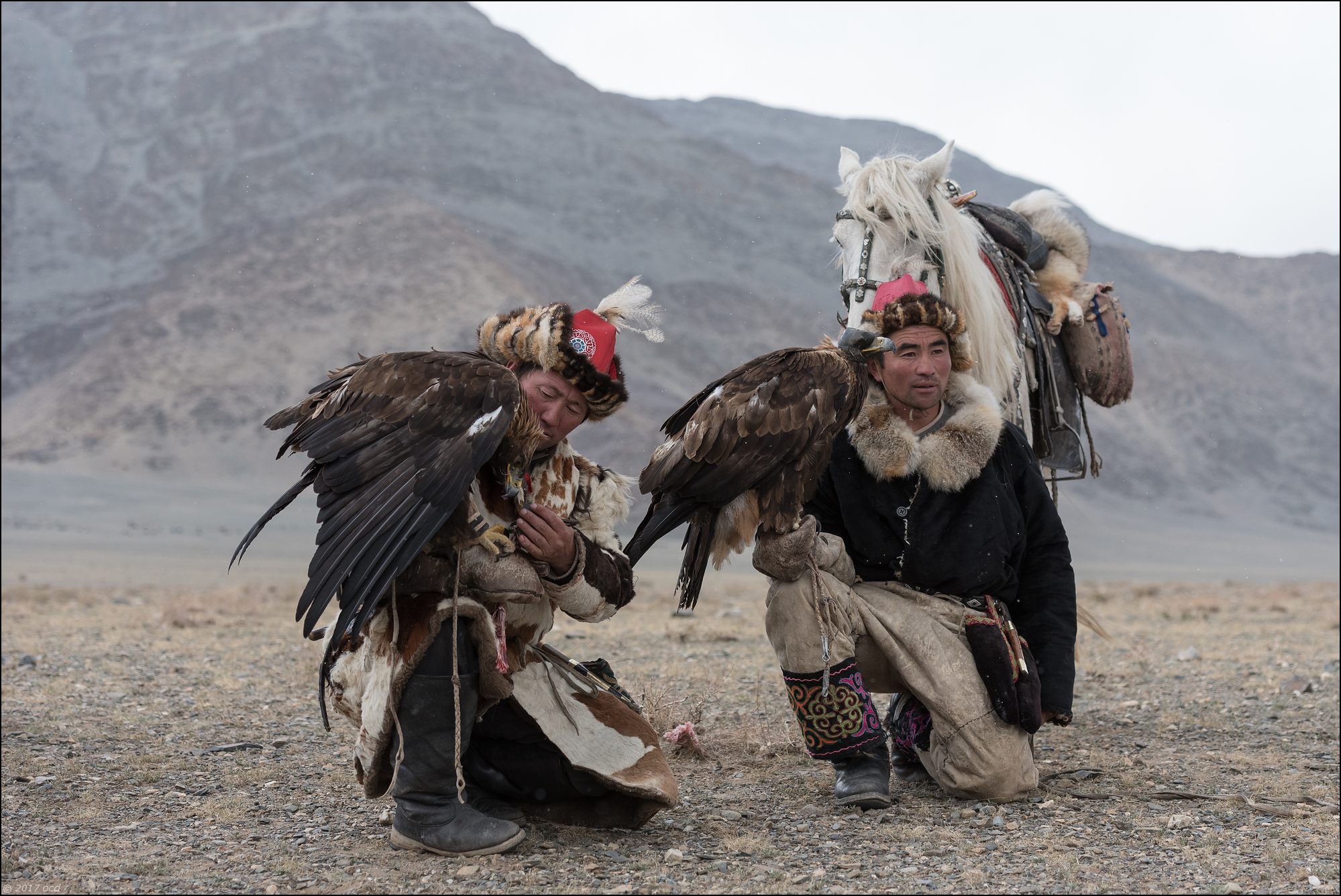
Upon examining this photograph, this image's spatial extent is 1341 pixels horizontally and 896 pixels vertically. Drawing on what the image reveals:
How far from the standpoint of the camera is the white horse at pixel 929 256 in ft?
16.1

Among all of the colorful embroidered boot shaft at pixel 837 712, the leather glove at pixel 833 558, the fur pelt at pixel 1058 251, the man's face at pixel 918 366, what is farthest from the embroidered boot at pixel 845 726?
the fur pelt at pixel 1058 251

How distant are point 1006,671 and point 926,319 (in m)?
1.14

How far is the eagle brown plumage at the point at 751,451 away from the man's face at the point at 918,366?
0.90 ft

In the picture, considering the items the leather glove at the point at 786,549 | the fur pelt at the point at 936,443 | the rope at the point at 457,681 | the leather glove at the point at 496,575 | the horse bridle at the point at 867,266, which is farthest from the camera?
the horse bridle at the point at 867,266

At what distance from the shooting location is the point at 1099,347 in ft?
19.0

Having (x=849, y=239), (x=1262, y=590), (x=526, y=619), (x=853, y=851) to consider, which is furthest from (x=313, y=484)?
(x=1262, y=590)

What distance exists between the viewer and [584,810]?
394 centimetres

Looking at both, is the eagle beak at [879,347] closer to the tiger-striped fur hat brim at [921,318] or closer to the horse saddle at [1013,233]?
the tiger-striped fur hat brim at [921,318]

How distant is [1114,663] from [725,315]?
51.7 m

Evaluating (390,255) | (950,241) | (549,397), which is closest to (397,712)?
(549,397)

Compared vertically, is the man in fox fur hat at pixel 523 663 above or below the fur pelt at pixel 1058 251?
below

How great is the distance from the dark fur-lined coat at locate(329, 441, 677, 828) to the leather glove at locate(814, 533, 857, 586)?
65 centimetres

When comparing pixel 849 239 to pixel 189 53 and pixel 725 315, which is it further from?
pixel 189 53

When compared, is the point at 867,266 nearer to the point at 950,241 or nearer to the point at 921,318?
the point at 950,241
